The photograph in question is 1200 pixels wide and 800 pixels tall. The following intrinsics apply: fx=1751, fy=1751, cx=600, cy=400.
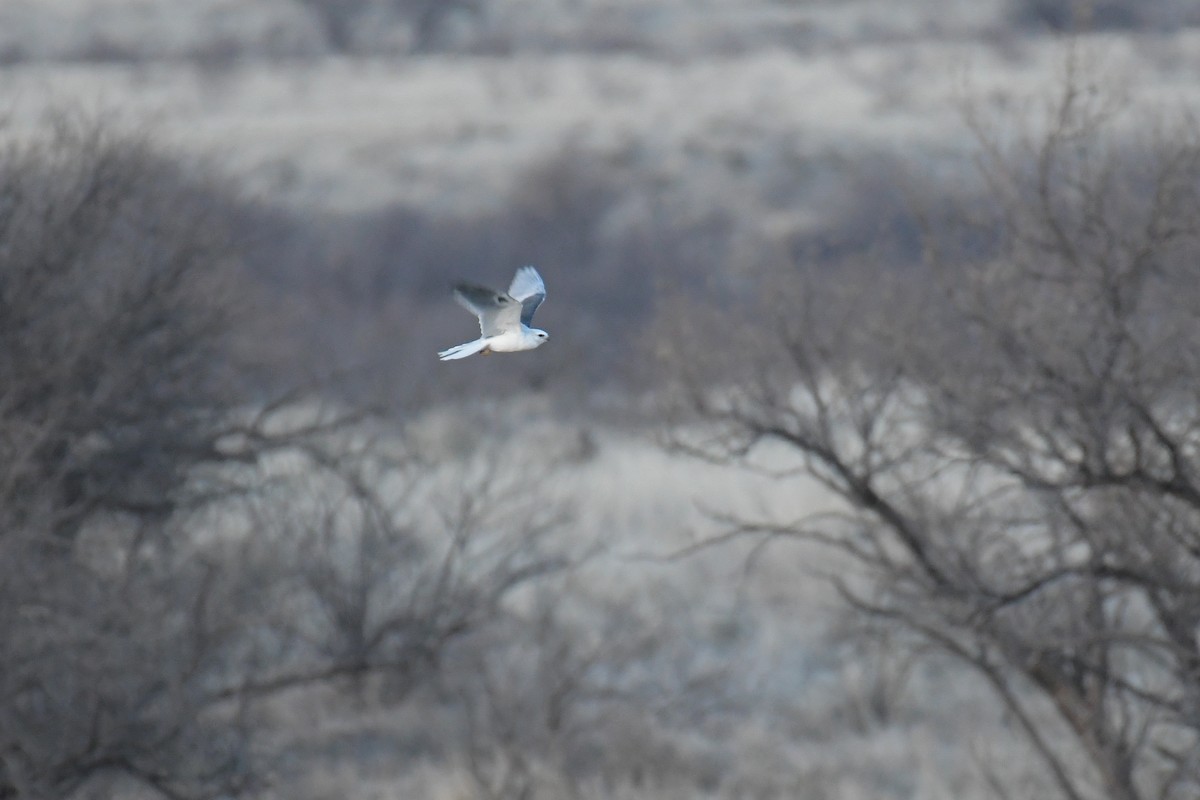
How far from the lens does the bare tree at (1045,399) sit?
322 inches

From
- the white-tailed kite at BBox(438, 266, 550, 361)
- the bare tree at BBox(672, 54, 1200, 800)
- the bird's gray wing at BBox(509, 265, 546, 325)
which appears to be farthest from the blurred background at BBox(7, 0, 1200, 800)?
Result: the white-tailed kite at BBox(438, 266, 550, 361)

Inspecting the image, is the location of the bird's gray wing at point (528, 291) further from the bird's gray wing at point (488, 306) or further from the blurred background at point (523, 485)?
the blurred background at point (523, 485)

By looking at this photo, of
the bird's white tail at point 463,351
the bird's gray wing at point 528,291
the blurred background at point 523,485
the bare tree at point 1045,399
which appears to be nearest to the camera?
the bird's white tail at point 463,351

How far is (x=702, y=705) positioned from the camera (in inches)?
613

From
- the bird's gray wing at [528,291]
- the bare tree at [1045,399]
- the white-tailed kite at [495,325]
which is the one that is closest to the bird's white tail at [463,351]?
the white-tailed kite at [495,325]

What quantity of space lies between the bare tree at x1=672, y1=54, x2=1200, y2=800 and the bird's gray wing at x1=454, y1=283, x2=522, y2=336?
16.7 ft

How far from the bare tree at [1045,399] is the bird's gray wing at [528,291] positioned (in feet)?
15.6

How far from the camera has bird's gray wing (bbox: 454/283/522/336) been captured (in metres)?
3.33

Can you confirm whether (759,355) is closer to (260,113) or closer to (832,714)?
(832,714)

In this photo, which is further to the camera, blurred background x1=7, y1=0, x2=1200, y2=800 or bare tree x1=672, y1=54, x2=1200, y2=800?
blurred background x1=7, y1=0, x2=1200, y2=800

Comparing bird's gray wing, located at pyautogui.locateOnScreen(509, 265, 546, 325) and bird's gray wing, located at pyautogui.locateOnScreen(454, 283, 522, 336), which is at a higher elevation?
bird's gray wing, located at pyautogui.locateOnScreen(509, 265, 546, 325)

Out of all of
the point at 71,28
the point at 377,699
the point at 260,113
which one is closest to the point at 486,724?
the point at 377,699

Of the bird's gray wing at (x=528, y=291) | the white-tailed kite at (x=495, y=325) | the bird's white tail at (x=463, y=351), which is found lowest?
the bird's white tail at (x=463, y=351)

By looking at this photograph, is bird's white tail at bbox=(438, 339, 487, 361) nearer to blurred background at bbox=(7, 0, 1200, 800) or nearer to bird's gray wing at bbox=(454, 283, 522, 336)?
bird's gray wing at bbox=(454, 283, 522, 336)
